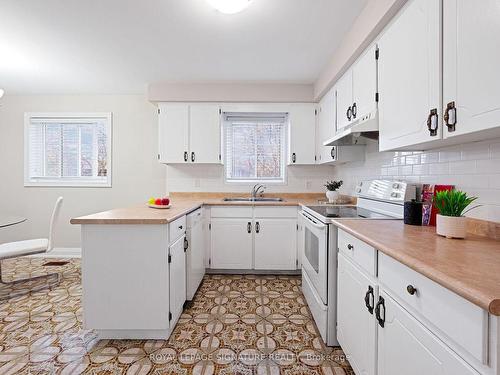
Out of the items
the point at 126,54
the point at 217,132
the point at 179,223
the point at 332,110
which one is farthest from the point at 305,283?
the point at 126,54

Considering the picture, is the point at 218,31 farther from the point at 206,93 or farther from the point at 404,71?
the point at 404,71

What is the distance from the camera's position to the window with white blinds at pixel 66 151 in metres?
3.97

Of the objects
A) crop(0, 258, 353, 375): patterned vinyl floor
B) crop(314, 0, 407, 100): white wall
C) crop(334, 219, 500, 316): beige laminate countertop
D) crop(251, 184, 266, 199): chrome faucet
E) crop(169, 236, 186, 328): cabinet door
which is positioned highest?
crop(314, 0, 407, 100): white wall

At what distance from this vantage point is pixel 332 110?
2.91 m

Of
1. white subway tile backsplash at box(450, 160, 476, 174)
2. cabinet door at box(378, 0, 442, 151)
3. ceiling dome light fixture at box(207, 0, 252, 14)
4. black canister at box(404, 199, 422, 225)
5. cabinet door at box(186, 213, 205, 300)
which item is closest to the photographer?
cabinet door at box(378, 0, 442, 151)

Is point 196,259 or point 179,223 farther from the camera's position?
point 196,259

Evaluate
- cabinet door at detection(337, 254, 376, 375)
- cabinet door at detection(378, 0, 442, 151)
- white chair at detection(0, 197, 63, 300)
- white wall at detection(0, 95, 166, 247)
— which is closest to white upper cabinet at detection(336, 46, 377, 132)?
cabinet door at detection(378, 0, 442, 151)

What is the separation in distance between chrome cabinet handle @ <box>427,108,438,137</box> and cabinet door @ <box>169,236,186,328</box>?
1739 mm

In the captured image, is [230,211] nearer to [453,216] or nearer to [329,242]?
[329,242]

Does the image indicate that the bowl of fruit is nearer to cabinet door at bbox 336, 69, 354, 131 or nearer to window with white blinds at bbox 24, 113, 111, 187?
cabinet door at bbox 336, 69, 354, 131

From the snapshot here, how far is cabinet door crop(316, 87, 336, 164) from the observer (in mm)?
2912

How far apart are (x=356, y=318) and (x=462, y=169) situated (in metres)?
1.01

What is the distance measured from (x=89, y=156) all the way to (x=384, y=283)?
166 inches

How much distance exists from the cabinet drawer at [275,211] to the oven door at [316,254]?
64cm
